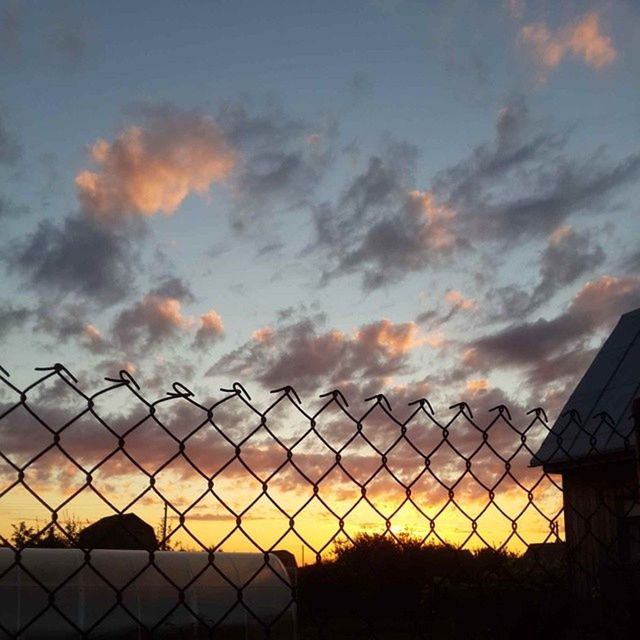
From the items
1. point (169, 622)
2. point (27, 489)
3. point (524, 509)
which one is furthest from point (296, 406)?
point (169, 622)

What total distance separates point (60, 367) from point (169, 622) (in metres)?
13.3

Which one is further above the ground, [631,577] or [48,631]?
[48,631]

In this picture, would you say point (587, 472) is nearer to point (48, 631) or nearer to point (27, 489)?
point (48, 631)

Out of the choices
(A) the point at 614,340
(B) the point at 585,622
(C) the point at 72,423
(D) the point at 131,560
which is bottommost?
(B) the point at 585,622

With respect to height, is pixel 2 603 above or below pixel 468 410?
above

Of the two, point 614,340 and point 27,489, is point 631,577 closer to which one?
point 27,489

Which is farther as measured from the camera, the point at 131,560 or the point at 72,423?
the point at 131,560

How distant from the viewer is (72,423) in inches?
82.0

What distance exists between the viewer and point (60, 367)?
2.04 m

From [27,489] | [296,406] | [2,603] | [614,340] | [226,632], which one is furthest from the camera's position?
[226,632]

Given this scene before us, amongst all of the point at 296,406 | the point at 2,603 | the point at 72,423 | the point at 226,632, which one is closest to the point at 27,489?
the point at 72,423

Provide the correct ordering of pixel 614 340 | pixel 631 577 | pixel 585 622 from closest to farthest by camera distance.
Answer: pixel 585 622
pixel 631 577
pixel 614 340

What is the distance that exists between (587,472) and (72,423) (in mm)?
11633

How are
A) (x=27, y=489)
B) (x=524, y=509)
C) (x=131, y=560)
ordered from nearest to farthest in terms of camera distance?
(x=27, y=489) < (x=524, y=509) < (x=131, y=560)
